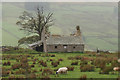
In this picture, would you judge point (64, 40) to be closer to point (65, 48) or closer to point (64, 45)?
point (64, 45)

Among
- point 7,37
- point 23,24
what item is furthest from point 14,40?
point 23,24

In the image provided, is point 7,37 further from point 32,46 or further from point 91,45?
point 32,46

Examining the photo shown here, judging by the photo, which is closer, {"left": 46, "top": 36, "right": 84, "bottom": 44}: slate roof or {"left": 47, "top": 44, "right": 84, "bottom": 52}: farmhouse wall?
{"left": 47, "top": 44, "right": 84, "bottom": 52}: farmhouse wall

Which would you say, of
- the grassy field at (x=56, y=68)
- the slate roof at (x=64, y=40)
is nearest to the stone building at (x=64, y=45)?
the slate roof at (x=64, y=40)

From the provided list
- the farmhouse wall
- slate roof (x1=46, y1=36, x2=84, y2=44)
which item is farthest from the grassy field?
slate roof (x1=46, y1=36, x2=84, y2=44)

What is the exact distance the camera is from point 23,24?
7106cm

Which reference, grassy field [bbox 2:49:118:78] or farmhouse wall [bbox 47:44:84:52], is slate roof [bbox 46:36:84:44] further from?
grassy field [bbox 2:49:118:78]

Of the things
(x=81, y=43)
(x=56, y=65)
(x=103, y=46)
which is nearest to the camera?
(x=56, y=65)

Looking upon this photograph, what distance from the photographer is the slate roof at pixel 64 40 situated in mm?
58250

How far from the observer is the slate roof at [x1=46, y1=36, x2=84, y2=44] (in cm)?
5825

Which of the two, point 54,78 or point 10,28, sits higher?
point 10,28

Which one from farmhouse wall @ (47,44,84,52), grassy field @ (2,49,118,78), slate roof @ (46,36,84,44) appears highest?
slate roof @ (46,36,84,44)

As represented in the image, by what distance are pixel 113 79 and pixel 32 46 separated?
41.6 m

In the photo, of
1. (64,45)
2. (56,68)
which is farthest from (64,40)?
(56,68)
